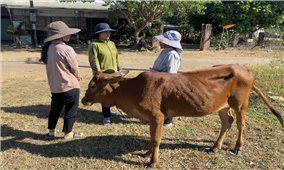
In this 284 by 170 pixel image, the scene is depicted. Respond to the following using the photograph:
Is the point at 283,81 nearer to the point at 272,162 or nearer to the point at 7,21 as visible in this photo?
the point at 272,162

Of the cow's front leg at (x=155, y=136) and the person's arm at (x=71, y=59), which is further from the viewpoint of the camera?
the person's arm at (x=71, y=59)

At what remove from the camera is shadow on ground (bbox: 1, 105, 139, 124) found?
20.5ft

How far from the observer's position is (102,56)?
220 inches

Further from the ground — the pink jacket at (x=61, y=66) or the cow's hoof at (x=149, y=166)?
the pink jacket at (x=61, y=66)

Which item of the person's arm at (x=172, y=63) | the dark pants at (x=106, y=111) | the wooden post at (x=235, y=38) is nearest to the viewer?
the person's arm at (x=172, y=63)

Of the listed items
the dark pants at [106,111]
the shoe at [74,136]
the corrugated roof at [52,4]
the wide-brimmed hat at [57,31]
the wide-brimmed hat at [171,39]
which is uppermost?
the wide-brimmed hat at [57,31]

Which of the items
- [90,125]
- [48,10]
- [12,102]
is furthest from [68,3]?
[90,125]

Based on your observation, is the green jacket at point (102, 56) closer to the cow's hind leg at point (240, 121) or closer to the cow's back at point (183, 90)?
the cow's back at point (183, 90)

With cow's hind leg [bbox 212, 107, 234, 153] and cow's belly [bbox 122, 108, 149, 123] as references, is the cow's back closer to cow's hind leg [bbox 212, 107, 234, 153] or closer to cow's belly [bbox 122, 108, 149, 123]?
cow's belly [bbox 122, 108, 149, 123]

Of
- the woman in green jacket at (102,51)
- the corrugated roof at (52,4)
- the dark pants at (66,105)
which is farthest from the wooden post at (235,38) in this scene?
the dark pants at (66,105)

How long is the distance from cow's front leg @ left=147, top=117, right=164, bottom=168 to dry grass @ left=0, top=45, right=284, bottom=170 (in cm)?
14

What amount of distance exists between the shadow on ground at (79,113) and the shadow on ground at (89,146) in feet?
2.65

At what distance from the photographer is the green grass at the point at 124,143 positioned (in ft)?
15.2

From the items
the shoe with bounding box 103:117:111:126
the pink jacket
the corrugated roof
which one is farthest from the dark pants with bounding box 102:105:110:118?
the corrugated roof
